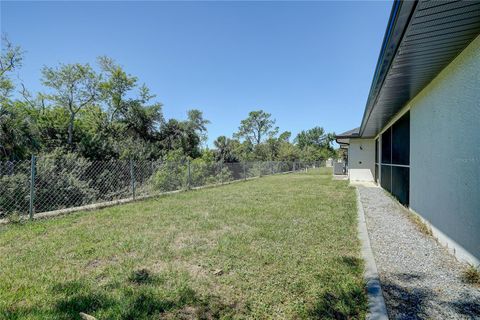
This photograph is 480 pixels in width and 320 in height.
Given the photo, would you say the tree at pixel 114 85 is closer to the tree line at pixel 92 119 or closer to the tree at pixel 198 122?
the tree line at pixel 92 119

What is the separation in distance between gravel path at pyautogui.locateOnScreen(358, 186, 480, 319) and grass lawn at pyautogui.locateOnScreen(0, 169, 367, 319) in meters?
0.31

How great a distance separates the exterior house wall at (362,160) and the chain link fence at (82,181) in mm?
7938

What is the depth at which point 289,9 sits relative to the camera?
8.38 m

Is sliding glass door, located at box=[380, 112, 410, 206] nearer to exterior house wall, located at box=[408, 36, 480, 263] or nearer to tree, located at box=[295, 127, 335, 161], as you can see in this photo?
exterior house wall, located at box=[408, 36, 480, 263]

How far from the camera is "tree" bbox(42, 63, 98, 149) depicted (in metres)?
18.2

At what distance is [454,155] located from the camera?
3346 mm

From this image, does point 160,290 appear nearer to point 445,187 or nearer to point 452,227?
point 452,227

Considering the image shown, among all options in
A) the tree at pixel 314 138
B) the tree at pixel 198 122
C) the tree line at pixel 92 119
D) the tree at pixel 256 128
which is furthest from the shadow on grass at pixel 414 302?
the tree at pixel 314 138

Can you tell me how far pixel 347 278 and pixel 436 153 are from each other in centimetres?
298

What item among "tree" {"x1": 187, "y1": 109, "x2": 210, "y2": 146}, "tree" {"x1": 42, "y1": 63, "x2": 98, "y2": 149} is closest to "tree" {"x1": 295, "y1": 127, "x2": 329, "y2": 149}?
"tree" {"x1": 187, "y1": 109, "x2": 210, "y2": 146}

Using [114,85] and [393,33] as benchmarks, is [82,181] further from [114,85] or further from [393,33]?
[114,85]

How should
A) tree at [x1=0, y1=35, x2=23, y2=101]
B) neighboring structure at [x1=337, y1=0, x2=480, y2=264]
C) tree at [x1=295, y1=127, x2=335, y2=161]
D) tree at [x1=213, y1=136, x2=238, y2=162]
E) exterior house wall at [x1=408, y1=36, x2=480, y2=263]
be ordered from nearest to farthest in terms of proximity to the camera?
neighboring structure at [x1=337, y1=0, x2=480, y2=264] < exterior house wall at [x1=408, y1=36, x2=480, y2=263] < tree at [x1=0, y1=35, x2=23, y2=101] < tree at [x1=213, y1=136, x2=238, y2=162] < tree at [x1=295, y1=127, x2=335, y2=161]

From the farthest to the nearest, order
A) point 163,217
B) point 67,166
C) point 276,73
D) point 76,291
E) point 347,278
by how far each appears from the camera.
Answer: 1. point 276,73
2. point 67,166
3. point 163,217
4. point 347,278
5. point 76,291

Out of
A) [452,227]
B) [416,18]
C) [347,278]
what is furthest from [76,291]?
[452,227]
